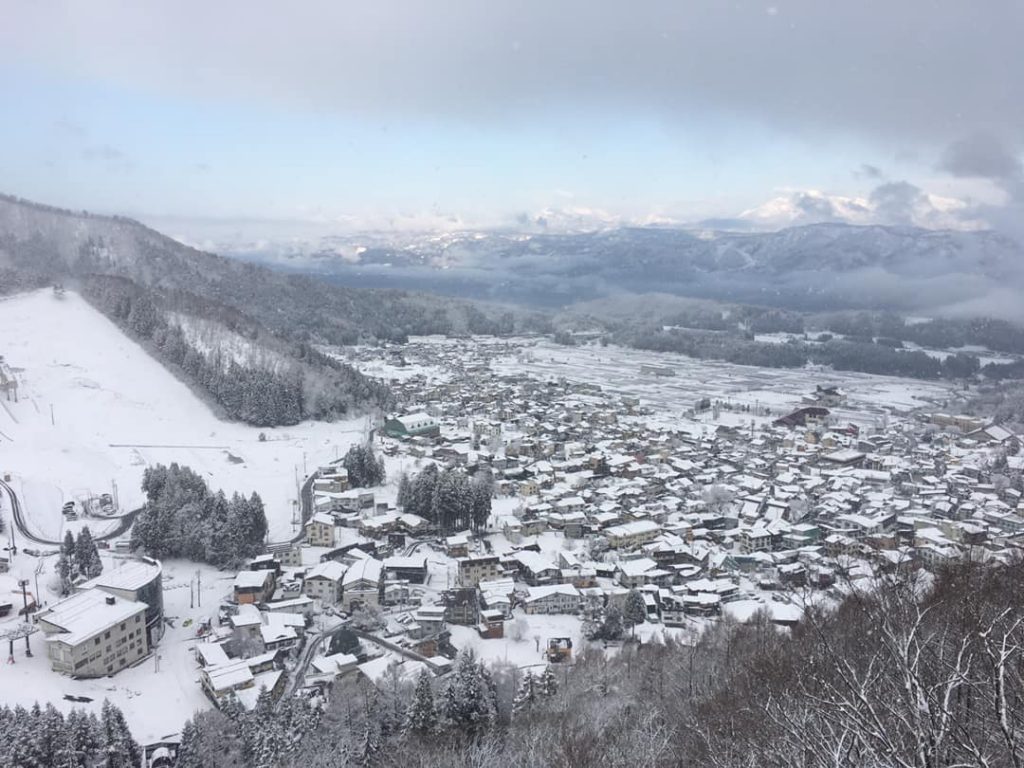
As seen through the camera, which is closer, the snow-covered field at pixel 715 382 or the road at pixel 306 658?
Answer: the road at pixel 306 658

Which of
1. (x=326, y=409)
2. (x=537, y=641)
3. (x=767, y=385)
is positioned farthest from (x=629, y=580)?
(x=767, y=385)

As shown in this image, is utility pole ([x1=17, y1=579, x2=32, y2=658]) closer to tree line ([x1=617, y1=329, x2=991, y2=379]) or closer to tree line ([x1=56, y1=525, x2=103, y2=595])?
tree line ([x1=56, y1=525, x2=103, y2=595])

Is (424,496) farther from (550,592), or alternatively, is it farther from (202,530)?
(550,592)

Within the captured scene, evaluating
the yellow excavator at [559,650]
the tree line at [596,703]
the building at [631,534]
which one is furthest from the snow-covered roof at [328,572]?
the building at [631,534]

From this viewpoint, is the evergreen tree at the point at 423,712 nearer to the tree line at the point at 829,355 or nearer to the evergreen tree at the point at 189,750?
the evergreen tree at the point at 189,750

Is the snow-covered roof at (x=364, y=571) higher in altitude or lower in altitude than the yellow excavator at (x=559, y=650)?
higher

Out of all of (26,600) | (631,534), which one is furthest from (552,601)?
(26,600)
